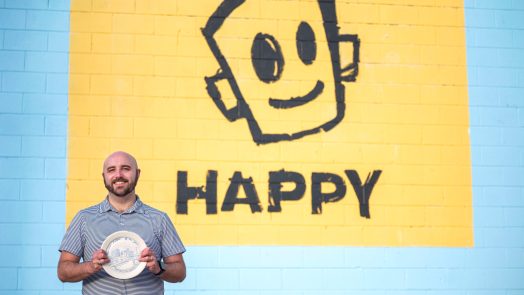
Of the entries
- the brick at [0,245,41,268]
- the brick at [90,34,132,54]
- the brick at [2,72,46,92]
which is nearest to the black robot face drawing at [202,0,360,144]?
the brick at [90,34,132,54]

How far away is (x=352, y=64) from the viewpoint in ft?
20.9

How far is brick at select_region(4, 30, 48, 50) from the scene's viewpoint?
6004 mm

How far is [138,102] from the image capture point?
19.9ft

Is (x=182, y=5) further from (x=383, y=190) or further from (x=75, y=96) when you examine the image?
(x=383, y=190)

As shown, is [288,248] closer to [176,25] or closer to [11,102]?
[176,25]

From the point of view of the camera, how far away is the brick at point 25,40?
236 inches

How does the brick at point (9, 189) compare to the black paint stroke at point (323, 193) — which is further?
the black paint stroke at point (323, 193)

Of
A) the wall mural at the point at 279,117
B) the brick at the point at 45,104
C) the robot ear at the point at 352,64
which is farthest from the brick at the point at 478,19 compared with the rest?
the brick at the point at 45,104

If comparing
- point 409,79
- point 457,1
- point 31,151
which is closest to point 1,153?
point 31,151

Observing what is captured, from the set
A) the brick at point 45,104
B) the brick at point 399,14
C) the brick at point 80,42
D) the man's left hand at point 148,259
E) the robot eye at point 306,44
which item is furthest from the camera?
the brick at point 399,14

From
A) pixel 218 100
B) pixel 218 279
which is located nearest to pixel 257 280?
pixel 218 279

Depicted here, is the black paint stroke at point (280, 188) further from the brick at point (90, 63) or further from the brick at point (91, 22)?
the brick at point (91, 22)

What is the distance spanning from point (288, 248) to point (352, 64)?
5.77 feet

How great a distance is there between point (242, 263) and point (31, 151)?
2.02 m
